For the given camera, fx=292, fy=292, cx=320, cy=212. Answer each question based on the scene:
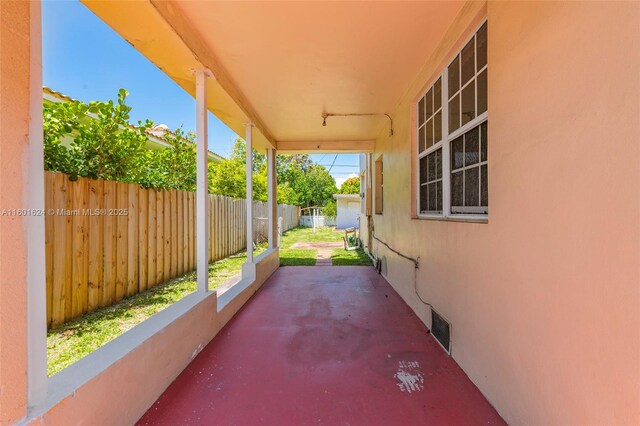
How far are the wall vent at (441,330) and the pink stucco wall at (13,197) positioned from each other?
9.44 feet

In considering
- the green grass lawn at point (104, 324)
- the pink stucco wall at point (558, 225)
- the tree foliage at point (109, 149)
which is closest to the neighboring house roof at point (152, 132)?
the tree foliage at point (109, 149)

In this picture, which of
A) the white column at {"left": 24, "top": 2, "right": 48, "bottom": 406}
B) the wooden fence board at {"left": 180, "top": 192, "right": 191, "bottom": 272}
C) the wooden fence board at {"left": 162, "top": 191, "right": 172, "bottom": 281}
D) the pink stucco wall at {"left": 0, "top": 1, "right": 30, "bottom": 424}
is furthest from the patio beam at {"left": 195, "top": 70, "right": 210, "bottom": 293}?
the wooden fence board at {"left": 180, "top": 192, "right": 191, "bottom": 272}

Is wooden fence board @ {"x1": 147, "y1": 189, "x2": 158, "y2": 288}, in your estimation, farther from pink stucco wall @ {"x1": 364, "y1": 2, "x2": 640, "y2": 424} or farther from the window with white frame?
pink stucco wall @ {"x1": 364, "y1": 2, "x2": 640, "y2": 424}

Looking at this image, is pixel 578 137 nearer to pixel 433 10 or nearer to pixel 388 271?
pixel 433 10

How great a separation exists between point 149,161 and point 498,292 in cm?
508

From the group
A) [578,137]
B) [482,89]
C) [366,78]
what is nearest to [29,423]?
[578,137]

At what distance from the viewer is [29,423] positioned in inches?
48.1

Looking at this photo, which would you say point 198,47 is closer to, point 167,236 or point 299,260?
point 167,236

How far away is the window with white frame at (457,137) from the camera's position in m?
2.35

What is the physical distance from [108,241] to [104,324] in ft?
3.29

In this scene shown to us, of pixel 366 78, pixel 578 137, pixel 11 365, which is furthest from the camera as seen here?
pixel 366 78

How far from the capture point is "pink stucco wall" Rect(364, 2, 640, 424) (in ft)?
3.67

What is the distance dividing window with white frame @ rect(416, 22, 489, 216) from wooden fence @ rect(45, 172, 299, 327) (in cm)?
387

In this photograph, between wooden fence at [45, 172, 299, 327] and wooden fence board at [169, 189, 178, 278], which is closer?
wooden fence at [45, 172, 299, 327]
